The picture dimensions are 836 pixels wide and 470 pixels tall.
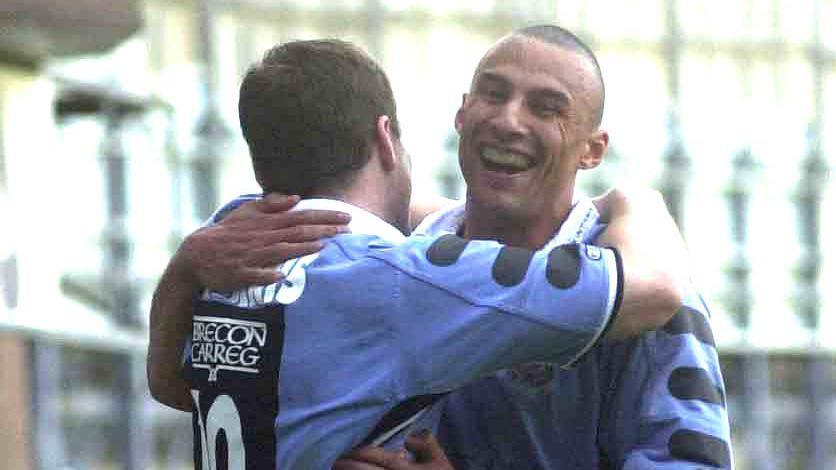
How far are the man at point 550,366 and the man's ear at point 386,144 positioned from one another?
0.21 meters

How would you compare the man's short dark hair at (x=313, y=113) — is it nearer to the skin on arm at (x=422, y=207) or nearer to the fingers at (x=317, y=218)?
the fingers at (x=317, y=218)

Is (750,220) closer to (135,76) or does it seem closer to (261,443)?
(135,76)

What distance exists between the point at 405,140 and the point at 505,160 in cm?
580

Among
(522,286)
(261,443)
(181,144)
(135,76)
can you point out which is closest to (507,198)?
(522,286)

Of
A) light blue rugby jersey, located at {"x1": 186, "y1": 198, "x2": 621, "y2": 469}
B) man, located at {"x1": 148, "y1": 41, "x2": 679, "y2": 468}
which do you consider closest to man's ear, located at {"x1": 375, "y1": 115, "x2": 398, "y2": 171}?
man, located at {"x1": 148, "y1": 41, "x2": 679, "y2": 468}

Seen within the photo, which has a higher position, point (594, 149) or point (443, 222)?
point (594, 149)

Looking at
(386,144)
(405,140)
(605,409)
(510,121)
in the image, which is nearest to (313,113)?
(386,144)

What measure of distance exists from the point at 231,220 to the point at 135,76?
1275cm

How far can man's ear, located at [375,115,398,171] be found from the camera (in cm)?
341

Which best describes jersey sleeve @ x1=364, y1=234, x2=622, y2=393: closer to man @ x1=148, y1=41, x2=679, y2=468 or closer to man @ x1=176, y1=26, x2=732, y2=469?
man @ x1=148, y1=41, x2=679, y2=468

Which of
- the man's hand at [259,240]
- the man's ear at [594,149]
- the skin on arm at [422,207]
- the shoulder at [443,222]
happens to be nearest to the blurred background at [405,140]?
the skin on arm at [422,207]

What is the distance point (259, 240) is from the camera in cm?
339

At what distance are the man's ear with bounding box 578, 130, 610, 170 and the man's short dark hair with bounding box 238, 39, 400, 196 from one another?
384mm

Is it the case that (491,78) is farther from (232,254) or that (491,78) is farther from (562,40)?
(232,254)
